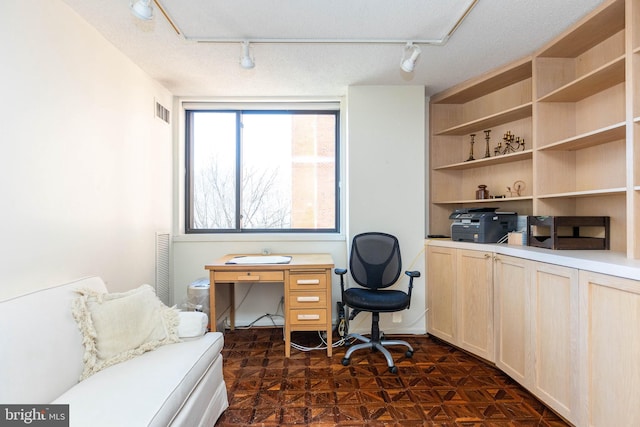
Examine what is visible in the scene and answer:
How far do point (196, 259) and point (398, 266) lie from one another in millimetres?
2093

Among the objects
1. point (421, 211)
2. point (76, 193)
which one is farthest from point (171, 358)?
point (421, 211)

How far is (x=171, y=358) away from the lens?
1526 mm

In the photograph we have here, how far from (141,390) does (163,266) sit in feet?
6.27

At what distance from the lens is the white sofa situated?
1.12m

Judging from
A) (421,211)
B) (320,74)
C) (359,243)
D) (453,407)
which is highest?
(320,74)

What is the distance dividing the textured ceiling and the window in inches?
22.3

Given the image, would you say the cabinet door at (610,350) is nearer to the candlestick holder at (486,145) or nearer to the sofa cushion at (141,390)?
the candlestick holder at (486,145)

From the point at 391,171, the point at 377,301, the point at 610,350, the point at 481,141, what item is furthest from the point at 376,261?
the point at 481,141

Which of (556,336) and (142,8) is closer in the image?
(142,8)

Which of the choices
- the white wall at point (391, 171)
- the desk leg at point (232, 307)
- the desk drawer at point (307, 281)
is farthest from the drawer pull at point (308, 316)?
the desk leg at point (232, 307)

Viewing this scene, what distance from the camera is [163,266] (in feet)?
9.70

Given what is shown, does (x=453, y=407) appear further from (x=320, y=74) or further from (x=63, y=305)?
(x=320, y=74)

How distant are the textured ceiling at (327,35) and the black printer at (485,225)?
4.14ft

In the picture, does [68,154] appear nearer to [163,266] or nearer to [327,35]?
[163,266]
